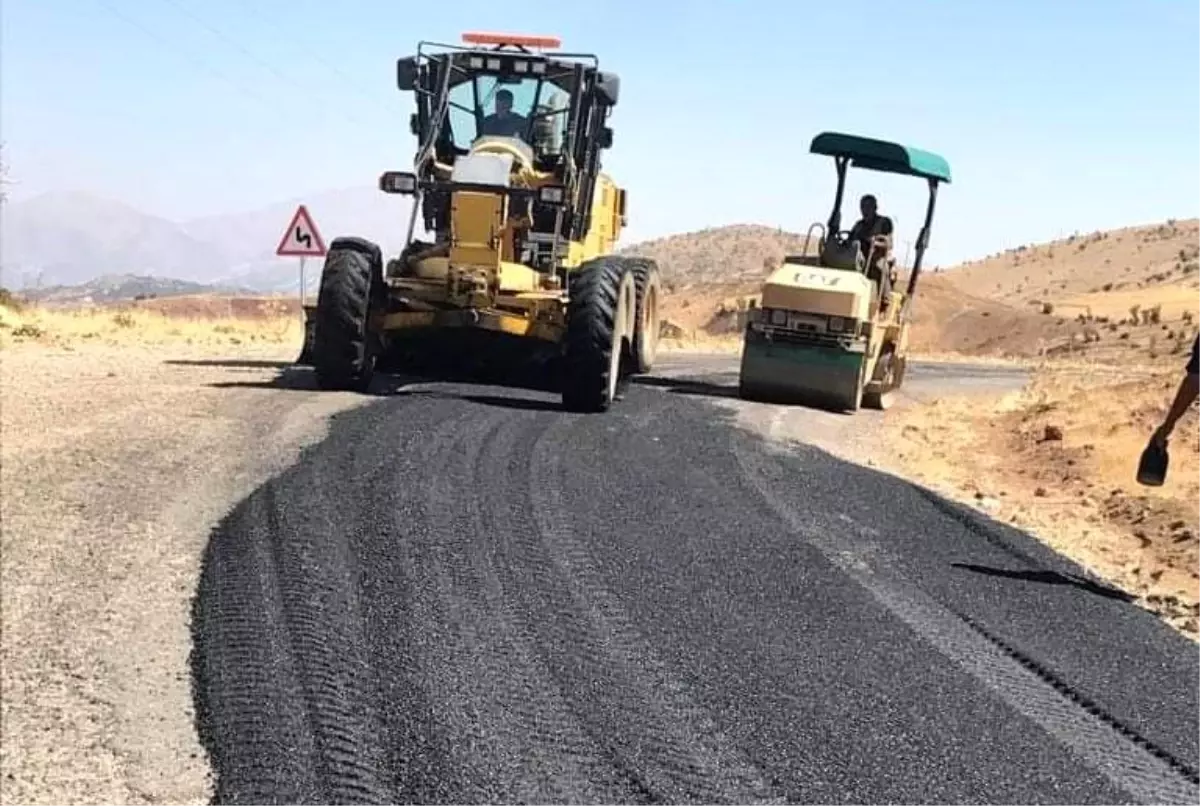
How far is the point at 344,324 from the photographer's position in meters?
11.9

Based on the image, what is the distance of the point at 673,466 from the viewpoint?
9508mm

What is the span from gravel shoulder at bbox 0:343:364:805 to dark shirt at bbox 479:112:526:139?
12.9 ft

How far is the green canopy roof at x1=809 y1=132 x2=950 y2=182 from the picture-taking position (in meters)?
16.5

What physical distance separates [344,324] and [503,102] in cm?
367

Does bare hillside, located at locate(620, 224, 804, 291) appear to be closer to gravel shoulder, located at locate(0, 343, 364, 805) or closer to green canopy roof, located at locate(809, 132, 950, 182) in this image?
green canopy roof, located at locate(809, 132, 950, 182)

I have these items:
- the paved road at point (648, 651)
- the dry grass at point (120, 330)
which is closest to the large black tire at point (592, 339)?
the paved road at point (648, 651)

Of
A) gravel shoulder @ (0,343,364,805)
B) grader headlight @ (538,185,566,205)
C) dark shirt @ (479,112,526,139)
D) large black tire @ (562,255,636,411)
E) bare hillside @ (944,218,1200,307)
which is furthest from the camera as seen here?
bare hillside @ (944,218,1200,307)

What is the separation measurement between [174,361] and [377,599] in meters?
10.1

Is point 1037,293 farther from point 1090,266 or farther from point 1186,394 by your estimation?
point 1186,394

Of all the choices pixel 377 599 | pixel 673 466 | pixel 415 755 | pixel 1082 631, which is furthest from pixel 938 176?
pixel 415 755

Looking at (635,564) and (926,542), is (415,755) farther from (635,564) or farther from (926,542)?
(926,542)

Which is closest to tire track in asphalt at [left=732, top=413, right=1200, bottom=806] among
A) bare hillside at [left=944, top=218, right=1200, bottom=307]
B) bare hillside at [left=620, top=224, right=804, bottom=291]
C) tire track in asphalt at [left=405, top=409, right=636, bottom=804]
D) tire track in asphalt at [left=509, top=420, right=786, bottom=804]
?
tire track in asphalt at [left=509, top=420, right=786, bottom=804]

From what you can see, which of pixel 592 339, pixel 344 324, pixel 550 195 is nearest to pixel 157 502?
pixel 344 324

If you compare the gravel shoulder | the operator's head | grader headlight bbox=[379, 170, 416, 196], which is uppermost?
the operator's head
